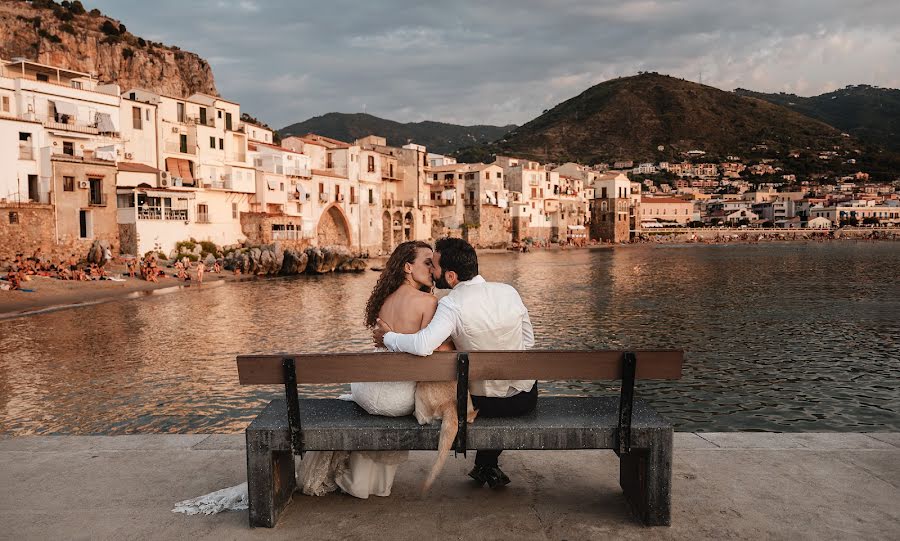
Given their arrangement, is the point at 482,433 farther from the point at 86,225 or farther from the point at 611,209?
the point at 611,209

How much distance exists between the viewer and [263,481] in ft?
13.7

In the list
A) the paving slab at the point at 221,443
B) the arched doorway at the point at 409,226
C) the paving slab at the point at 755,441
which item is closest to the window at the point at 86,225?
the paving slab at the point at 221,443

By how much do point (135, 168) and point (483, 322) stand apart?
48707mm

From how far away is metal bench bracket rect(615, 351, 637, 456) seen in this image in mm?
4137

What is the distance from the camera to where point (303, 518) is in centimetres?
429

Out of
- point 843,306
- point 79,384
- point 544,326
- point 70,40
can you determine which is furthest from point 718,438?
Answer: point 70,40

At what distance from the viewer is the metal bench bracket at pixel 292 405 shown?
13.8 ft

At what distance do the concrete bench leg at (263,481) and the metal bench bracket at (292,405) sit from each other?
0.14 meters

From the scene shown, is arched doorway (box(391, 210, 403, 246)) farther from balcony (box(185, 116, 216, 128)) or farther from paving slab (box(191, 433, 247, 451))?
paving slab (box(191, 433, 247, 451))

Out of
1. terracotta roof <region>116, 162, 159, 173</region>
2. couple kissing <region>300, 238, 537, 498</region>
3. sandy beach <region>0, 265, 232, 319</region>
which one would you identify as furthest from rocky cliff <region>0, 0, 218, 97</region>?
couple kissing <region>300, 238, 537, 498</region>

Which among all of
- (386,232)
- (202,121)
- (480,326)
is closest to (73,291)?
(202,121)

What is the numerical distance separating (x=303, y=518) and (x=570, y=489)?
72.9 inches

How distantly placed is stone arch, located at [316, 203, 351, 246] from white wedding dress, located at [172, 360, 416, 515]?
6303 cm

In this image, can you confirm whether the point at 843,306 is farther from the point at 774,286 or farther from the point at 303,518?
the point at 303,518
